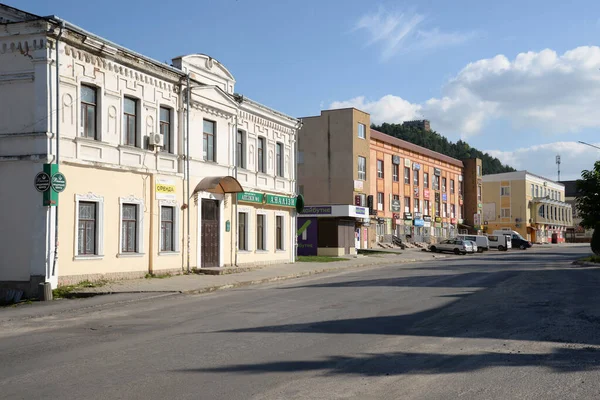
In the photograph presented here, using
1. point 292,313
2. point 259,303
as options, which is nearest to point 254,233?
point 259,303

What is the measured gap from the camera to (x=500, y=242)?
66938 mm

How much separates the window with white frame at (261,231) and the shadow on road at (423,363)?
75.1ft

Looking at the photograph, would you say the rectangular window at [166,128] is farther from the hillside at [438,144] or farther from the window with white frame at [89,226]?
the hillside at [438,144]

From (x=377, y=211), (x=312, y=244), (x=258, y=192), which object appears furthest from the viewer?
(x=377, y=211)

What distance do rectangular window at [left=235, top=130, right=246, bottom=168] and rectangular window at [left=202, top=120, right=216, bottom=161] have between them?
2.39 metres

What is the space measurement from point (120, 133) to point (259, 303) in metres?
9.15

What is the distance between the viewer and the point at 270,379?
7.32 metres

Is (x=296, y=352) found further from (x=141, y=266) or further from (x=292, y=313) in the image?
(x=141, y=266)

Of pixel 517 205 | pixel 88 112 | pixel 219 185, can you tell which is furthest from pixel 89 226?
pixel 517 205

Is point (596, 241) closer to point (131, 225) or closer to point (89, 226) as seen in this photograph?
point (131, 225)

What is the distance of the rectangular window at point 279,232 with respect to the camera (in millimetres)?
33344

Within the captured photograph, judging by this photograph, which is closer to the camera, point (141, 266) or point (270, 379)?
point (270, 379)

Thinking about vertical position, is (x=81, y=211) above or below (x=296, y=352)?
above

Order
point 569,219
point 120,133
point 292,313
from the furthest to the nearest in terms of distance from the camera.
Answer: point 569,219 < point 120,133 < point 292,313
